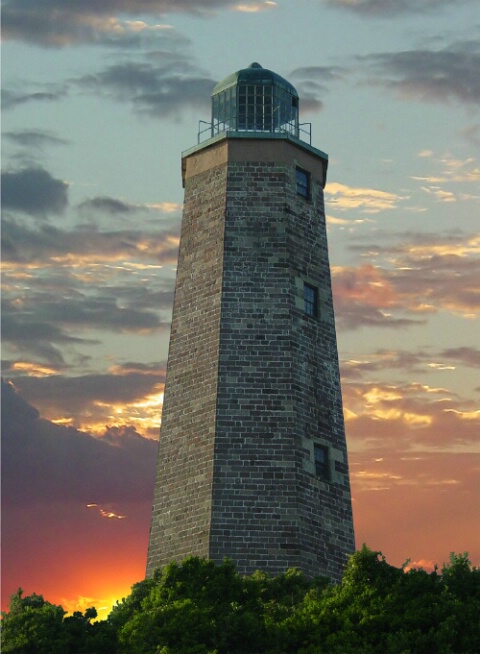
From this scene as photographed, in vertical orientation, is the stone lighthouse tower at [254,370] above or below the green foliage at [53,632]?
above

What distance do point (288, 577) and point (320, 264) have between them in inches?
575

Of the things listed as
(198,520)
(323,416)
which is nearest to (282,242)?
(323,416)

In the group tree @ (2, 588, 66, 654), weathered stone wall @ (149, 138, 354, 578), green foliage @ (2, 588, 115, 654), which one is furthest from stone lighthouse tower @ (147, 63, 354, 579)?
tree @ (2, 588, 66, 654)

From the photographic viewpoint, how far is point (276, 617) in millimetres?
49406

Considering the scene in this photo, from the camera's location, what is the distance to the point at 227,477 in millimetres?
56406

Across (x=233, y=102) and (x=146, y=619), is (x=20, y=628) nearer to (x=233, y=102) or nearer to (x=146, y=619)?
(x=146, y=619)

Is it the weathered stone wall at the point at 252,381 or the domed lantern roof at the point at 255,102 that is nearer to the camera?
the weathered stone wall at the point at 252,381

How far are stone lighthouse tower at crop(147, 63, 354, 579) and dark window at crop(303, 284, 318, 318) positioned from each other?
0.07 metres

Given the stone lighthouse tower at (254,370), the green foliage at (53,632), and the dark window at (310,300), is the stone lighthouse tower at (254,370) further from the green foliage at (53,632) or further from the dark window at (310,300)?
the green foliage at (53,632)

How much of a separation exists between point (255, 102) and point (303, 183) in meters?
4.53

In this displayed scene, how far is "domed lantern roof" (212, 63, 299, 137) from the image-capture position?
63875 mm

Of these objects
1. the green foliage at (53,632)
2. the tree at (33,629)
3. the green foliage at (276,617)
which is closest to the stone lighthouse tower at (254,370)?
the green foliage at (276,617)

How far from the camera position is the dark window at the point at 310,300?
6053 cm

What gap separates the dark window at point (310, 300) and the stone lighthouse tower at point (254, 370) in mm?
66
